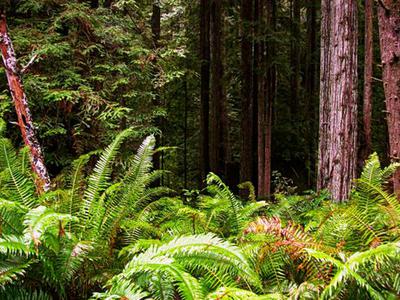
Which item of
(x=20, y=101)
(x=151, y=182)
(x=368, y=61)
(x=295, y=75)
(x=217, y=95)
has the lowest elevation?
(x=151, y=182)

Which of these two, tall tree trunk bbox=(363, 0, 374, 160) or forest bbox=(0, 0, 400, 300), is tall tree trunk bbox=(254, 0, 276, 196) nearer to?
forest bbox=(0, 0, 400, 300)

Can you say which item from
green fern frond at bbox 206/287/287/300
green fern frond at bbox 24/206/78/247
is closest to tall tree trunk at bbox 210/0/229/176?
green fern frond at bbox 24/206/78/247

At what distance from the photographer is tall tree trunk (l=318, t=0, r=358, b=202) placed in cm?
667

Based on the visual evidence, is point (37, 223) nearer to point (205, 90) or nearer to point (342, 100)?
point (342, 100)

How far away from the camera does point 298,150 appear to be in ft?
61.7

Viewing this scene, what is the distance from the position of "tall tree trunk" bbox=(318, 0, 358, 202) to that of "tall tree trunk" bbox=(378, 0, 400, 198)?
1.20m

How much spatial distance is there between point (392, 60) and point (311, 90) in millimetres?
16186

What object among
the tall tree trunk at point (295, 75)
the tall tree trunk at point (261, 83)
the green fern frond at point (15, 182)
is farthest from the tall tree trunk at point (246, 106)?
the green fern frond at point (15, 182)

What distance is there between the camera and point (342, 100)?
6738mm

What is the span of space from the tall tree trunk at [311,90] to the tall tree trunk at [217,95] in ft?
13.0

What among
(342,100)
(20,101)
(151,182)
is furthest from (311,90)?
(20,101)

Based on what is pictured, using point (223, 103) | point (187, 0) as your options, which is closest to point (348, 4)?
point (223, 103)

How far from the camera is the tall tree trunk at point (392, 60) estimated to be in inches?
206

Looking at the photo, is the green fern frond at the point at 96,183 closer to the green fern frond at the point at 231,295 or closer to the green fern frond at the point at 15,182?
the green fern frond at the point at 15,182
